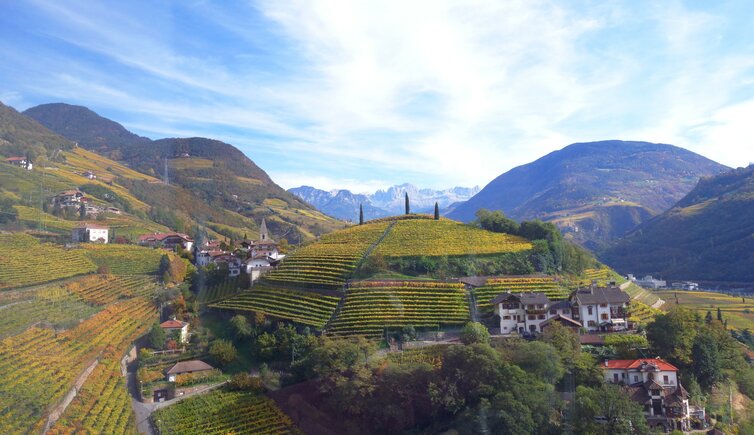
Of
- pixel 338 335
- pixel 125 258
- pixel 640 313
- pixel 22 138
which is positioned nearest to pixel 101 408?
pixel 338 335

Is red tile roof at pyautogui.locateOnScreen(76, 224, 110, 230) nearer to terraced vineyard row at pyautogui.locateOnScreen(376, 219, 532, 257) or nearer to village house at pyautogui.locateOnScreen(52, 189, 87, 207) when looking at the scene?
village house at pyautogui.locateOnScreen(52, 189, 87, 207)

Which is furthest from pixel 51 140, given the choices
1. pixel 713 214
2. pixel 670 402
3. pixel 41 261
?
pixel 713 214

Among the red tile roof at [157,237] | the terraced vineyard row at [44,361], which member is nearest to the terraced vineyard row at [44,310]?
the terraced vineyard row at [44,361]

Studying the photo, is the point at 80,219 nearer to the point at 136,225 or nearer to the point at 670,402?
the point at 136,225

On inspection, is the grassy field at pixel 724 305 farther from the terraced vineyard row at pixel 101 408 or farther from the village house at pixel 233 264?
the terraced vineyard row at pixel 101 408

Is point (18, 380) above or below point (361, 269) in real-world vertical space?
below

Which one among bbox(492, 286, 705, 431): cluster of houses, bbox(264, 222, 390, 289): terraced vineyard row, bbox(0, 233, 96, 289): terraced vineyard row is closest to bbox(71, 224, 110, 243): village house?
bbox(0, 233, 96, 289): terraced vineyard row
